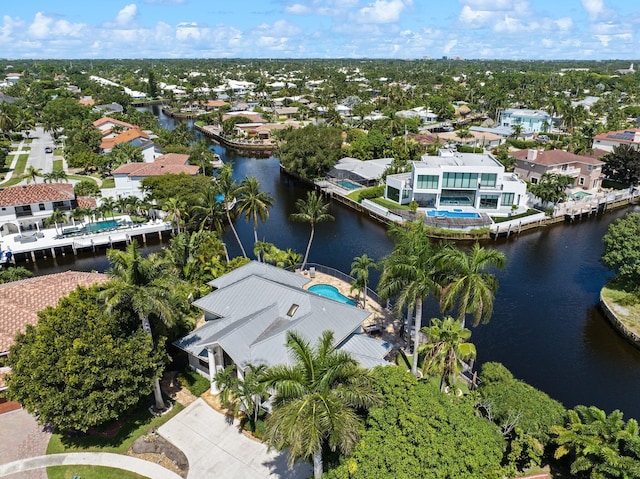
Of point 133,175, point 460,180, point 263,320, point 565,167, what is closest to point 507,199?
point 460,180

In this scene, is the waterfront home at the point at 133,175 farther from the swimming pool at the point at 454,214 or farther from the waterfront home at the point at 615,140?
the waterfront home at the point at 615,140

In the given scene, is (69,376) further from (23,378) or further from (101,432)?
(101,432)

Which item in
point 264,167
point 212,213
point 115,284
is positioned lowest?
point 264,167

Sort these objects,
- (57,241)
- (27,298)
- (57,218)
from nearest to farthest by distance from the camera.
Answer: (27,298) → (57,241) → (57,218)

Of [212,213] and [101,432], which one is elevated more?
[212,213]

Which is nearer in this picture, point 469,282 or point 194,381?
point 469,282

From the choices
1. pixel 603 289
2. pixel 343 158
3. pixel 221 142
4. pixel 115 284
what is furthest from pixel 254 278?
pixel 221 142

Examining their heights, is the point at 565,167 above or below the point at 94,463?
above

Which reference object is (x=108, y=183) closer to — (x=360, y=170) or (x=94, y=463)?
(x=360, y=170)
